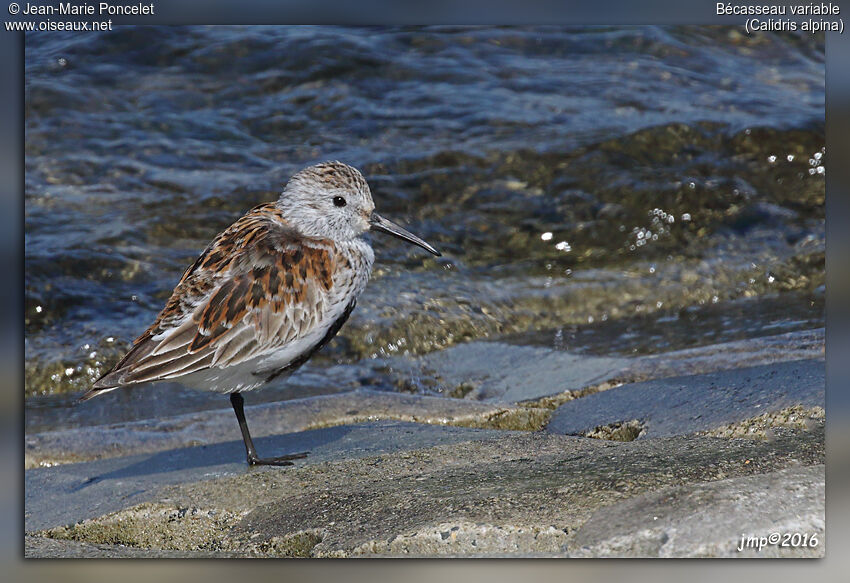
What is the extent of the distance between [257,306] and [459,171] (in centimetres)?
492

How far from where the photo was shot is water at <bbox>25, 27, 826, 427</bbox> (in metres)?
7.65

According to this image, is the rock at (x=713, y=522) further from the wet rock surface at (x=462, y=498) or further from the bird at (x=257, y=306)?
the bird at (x=257, y=306)

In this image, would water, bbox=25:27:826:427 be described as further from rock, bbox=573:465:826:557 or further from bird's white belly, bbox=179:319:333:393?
rock, bbox=573:465:826:557

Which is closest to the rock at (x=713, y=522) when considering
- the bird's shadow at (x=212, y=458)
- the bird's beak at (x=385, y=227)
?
the bird's shadow at (x=212, y=458)

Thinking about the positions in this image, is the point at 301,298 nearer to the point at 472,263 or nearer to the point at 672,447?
the point at 672,447

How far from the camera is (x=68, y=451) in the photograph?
18.5 feet

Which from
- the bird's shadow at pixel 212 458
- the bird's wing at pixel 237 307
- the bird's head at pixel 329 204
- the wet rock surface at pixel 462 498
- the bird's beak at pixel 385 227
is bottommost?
the bird's shadow at pixel 212 458

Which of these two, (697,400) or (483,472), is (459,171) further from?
(483,472)

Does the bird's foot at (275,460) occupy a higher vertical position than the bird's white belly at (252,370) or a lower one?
lower

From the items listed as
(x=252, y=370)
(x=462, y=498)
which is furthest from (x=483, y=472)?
(x=252, y=370)

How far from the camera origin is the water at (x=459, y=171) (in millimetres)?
7648

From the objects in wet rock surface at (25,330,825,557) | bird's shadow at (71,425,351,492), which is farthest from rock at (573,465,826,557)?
bird's shadow at (71,425,351,492)

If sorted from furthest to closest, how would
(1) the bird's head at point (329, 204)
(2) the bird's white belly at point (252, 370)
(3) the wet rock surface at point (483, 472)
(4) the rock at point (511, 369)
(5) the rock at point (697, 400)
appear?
1. (4) the rock at point (511, 369)
2. (1) the bird's head at point (329, 204)
3. (2) the bird's white belly at point (252, 370)
4. (5) the rock at point (697, 400)
5. (3) the wet rock surface at point (483, 472)

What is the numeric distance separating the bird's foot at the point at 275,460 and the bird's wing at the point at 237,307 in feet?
1.84
